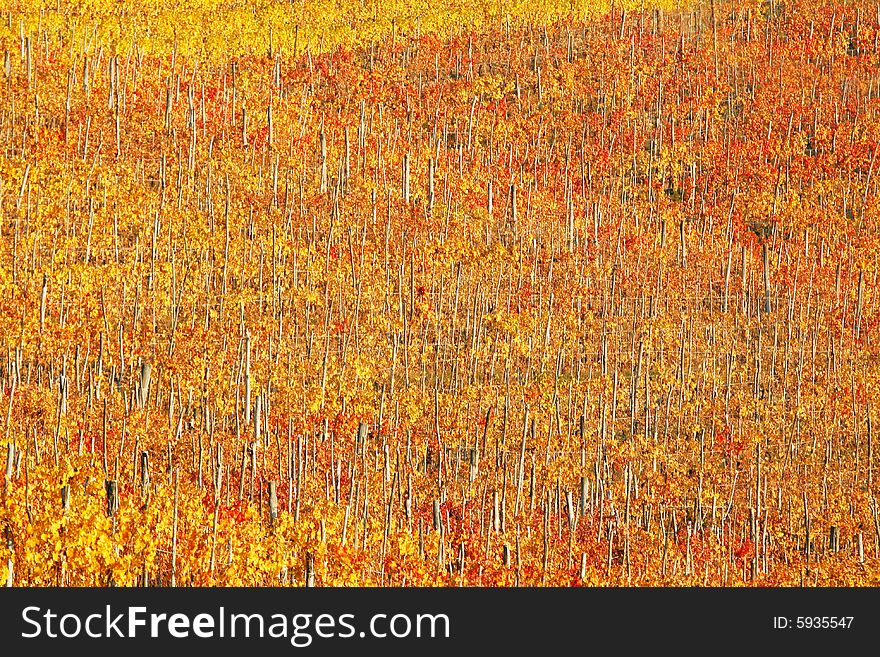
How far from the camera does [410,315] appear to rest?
2506 centimetres

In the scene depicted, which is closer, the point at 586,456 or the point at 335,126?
the point at 586,456

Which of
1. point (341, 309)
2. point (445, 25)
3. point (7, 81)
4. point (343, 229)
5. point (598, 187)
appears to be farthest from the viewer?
point (445, 25)

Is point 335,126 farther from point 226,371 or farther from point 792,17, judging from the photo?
point 792,17

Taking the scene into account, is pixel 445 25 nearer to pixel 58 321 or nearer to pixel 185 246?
pixel 185 246

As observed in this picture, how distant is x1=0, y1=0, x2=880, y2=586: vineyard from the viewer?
68.7 feet

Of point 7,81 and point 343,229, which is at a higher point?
point 7,81

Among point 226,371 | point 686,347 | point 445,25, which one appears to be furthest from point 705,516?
point 445,25

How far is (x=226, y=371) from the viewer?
22891mm

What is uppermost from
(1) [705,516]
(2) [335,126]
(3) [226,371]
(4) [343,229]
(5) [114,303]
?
(2) [335,126]

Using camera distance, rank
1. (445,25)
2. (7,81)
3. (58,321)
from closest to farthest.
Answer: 1. (58,321)
2. (7,81)
3. (445,25)

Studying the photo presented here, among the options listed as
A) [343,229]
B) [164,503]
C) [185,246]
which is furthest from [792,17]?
[164,503]

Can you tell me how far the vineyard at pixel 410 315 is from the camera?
20938 millimetres

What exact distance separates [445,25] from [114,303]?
1844 cm

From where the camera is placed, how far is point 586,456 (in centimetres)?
2341
